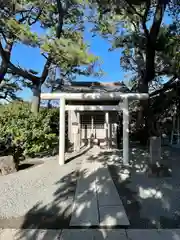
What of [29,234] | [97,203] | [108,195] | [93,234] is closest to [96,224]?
[93,234]

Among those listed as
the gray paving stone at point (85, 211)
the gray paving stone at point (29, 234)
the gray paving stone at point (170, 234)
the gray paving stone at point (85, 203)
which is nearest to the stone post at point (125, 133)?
the gray paving stone at point (85, 203)

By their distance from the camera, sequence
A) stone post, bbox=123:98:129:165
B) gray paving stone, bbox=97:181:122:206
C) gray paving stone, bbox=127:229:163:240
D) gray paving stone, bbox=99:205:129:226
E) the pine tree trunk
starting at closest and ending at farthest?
gray paving stone, bbox=127:229:163:240 → gray paving stone, bbox=99:205:129:226 → gray paving stone, bbox=97:181:122:206 → stone post, bbox=123:98:129:165 → the pine tree trunk

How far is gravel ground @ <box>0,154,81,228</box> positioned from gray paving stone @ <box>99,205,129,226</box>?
0.59 m

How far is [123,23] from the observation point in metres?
14.1

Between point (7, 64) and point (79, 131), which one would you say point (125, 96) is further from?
point (7, 64)

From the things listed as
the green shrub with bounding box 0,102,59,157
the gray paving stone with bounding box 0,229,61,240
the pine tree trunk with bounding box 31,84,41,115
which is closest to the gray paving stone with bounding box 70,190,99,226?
the gray paving stone with bounding box 0,229,61,240

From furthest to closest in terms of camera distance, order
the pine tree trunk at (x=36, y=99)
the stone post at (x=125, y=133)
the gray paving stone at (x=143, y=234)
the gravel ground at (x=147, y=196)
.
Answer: the pine tree trunk at (x=36, y=99)
the stone post at (x=125, y=133)
the gravel ground at (x=147, y=196)
the gray paving stone at (x=143, y=234)

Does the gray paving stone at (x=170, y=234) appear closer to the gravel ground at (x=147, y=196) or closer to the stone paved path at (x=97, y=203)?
the gravel ground at (x=147, y=196)

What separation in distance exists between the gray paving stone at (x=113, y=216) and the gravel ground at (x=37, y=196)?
1.93ft

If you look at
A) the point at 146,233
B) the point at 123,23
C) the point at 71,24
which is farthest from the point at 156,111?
the point at 146,233

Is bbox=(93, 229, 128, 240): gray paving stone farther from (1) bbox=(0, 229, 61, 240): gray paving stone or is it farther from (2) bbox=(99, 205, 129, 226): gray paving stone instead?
(1) bbox=(0, 229, 61, 240): gray paving stone

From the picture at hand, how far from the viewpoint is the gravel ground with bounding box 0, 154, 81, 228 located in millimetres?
3727

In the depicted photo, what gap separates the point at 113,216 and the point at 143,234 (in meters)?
0.67

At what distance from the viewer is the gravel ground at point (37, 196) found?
3727 millimetres
